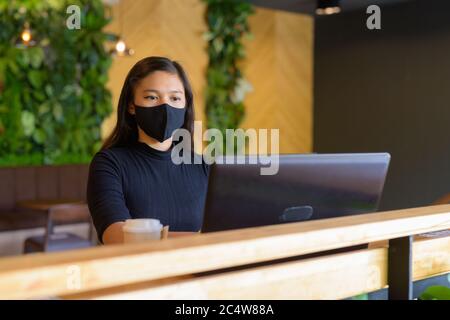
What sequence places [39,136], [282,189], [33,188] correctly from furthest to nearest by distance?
[39,136], [33,188], [282,189]

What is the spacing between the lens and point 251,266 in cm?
114

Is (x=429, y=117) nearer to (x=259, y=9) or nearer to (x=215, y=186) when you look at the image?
(x=259, y=9)

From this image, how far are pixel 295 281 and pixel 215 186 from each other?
0.91ft

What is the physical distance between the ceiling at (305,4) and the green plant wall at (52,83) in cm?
193

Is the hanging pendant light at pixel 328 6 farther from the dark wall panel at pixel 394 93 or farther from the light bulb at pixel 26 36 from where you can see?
the light bulb at pixel 26 36

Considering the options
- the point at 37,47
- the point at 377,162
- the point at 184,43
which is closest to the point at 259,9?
the point at 184,43

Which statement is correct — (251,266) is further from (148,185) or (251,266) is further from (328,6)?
(328,6)

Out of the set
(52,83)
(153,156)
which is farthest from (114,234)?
(52,83)

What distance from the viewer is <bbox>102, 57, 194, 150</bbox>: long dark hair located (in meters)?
2.15

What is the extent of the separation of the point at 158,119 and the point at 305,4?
530 cm

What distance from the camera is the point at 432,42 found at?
6.63 metres

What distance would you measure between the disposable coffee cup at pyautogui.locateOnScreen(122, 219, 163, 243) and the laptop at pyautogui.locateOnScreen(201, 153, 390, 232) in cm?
11

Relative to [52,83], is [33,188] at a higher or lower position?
lower

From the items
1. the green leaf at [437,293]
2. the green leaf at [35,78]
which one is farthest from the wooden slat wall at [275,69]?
the green leaf at [437,293]
